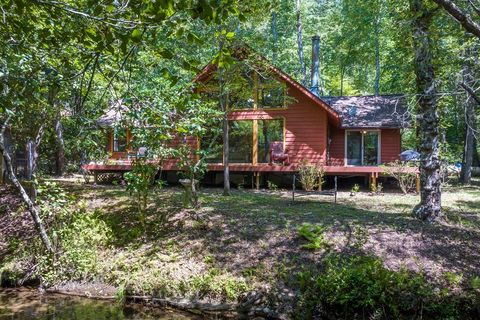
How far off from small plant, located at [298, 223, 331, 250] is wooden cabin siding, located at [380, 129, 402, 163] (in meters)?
9.12

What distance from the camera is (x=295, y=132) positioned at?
45.4 feet

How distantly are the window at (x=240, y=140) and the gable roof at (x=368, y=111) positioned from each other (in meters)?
3.73

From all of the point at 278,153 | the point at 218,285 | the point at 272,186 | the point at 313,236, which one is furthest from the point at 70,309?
the point at 278,153

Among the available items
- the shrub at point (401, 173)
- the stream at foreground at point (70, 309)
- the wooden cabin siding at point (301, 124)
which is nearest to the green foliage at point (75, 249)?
the stream at foreground at point (70, 309)

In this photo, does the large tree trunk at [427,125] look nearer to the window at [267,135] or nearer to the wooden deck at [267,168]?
the wooden deck at [267,168]

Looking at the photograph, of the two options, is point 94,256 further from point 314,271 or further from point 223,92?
point 223,92

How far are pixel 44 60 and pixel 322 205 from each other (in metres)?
6.66

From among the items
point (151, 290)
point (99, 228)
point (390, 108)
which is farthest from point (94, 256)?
point (390, 108)

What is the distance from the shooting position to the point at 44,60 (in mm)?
3949

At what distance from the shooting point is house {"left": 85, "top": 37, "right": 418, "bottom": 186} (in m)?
13.1

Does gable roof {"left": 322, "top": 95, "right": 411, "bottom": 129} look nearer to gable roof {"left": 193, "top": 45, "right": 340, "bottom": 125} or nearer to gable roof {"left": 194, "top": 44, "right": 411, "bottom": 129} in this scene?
gable roof {"left": 194, "top": 44, "right": 411, "bottom": 129}

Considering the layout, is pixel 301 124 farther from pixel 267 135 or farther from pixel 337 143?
pixel 337 143

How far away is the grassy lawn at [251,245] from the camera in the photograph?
5676 millimetres

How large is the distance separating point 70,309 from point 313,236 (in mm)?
3820
